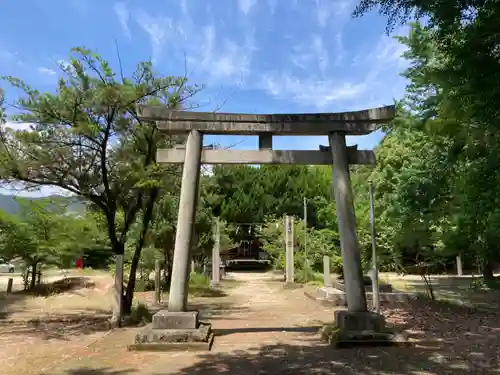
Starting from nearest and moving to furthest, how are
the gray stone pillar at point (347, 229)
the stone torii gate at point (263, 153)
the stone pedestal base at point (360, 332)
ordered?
the stone pedestal base at point (360, 332) → the gray stone pillar at point (347, 229) → the stone torii gate at point (263, 153)

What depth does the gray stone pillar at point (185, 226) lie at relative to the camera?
8.10 m

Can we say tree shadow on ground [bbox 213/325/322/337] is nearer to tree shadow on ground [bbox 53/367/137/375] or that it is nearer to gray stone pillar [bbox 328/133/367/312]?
gray stone pillar [bbox 328/133/367/312]

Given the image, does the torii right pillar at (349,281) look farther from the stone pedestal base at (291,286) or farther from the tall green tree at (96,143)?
the stone pedestal base at (291,286)

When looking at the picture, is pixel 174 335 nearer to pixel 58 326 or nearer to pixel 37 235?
pixel 58 326

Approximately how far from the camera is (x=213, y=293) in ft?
65.1

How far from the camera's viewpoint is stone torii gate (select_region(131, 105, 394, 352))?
820cm

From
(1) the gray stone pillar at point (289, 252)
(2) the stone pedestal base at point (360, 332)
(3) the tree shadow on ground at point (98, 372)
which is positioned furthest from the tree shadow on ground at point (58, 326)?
(1) the gray stone pillar at point (289, 252)

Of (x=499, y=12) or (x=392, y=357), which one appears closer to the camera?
(x=499, y=12)

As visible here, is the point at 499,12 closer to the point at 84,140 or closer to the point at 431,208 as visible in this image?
the point at 431,208

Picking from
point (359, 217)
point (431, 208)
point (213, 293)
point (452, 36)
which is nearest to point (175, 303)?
point (452, 36)

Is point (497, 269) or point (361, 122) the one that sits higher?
point (361, 122)

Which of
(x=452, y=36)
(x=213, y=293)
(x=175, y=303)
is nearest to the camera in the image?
(x=452, y=36)

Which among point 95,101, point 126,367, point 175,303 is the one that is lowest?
point 126,367

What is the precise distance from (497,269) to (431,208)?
2091cm
